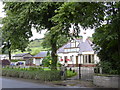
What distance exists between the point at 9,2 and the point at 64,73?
733 centimetres

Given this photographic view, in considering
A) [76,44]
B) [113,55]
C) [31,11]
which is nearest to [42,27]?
[31,11]

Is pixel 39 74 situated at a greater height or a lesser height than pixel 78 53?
lesser

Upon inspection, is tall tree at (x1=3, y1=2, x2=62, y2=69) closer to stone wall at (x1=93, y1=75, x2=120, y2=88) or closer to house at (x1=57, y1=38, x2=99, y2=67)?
stone wall at (x1=93, y1=75, x2=120, y2=88)

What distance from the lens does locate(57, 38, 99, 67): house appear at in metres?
33.1

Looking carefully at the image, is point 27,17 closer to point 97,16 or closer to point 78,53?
point 97,16

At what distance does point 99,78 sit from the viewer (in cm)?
1130

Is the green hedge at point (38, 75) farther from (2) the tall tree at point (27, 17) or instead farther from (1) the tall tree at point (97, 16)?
(1) the tall tree at point (97, 16)

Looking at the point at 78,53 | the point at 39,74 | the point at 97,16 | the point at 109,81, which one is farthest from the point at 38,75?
the point at 78,53

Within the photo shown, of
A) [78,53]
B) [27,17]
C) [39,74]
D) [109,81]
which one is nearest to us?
[109,81]

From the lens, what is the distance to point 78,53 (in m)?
34.7

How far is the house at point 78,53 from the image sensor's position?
33.1 m

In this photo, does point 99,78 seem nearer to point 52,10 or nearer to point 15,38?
point 52,10

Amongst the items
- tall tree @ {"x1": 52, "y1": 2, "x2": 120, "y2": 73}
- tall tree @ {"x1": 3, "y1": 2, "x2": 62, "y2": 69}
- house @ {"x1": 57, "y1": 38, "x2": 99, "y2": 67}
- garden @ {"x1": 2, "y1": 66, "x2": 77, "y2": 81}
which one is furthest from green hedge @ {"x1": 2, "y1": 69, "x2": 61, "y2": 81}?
house @ {"x1": 57, "y1": 38, "x2": 99, "y2": 67}

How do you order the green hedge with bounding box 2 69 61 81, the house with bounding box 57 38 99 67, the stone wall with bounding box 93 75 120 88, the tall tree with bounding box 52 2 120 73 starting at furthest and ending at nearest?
the house with bounding box 57 38 99 67
the green hedge with bounding box 2 69 61 81
the stone wall with bounding box 93 75 120 88
the tall tree with bounding box 52 2 120 73
